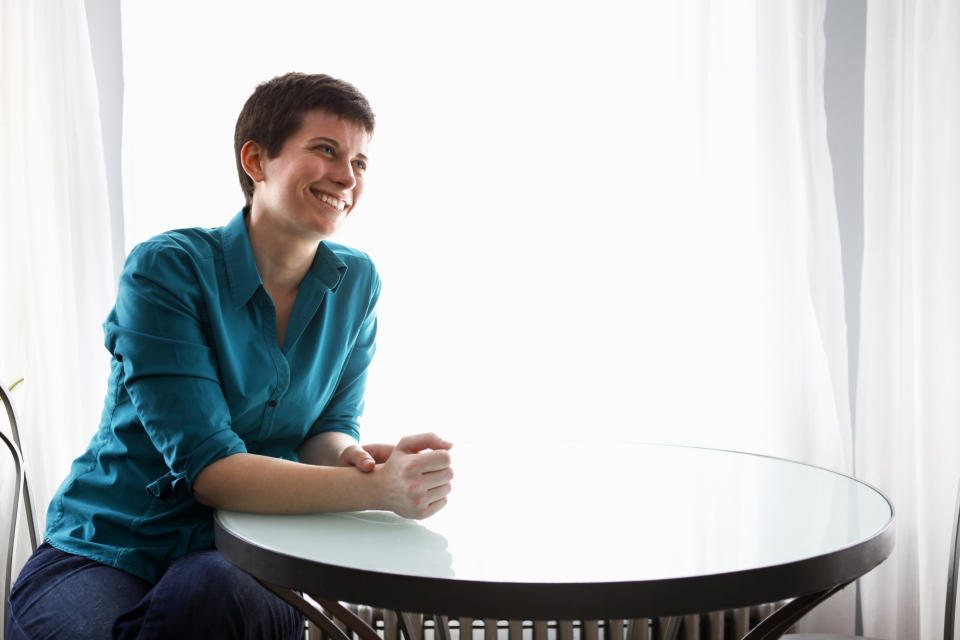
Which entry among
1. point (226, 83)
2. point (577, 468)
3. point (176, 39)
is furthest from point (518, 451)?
point (176, 39)

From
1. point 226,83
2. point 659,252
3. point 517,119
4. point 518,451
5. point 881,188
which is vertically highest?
point 226,83

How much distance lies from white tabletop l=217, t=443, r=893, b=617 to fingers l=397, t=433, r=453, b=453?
0.32 feet

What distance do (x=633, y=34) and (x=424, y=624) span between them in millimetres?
1651

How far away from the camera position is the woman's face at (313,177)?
55.2 inches

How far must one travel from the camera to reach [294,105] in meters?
1.43

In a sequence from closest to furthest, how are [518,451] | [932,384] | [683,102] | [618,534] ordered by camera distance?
1. [618,534]
2. [518,451]
3. [932,384]
4. [683,102]

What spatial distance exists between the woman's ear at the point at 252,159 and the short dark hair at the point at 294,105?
0.05 ft

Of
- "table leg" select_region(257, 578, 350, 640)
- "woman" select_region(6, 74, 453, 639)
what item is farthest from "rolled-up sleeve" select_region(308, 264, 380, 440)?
"table leg" select_region(257, 578, 350, 640)

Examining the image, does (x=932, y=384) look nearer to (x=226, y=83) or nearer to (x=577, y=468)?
(x=577, y=468)

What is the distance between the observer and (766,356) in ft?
6.65

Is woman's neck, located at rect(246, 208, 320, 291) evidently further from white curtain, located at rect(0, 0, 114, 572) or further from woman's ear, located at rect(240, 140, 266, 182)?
white curtain, located at rect(0, 0, 114, 572)

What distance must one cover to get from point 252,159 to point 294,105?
5.5 inches

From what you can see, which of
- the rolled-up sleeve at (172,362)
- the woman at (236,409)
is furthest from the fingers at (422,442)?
the rolled-up sleeve at (172,362)

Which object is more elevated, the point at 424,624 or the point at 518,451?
the point at 518,451
